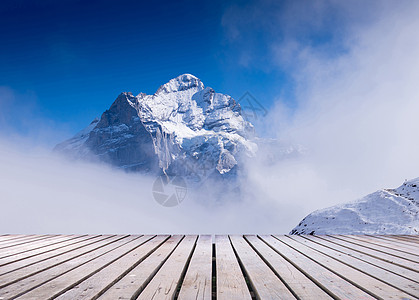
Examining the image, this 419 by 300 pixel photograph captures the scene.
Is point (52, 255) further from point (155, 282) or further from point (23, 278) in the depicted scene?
point (155, 282)

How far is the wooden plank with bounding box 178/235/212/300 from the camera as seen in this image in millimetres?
2234

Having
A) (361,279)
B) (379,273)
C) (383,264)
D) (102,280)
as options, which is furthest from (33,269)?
(383,264)

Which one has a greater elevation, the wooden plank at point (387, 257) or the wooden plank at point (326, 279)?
the wooden plank at point (387, 257)

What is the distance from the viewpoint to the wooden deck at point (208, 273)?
2.30 meters

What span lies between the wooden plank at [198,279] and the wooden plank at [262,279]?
43 centimetres

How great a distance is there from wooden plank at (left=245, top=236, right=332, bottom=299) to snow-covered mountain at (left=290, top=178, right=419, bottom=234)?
6.16 meters

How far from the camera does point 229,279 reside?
2.69 m

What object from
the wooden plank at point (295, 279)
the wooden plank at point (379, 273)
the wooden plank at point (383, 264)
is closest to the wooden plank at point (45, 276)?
the wooden plank at point (295, 279)

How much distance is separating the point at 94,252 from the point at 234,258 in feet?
7.53

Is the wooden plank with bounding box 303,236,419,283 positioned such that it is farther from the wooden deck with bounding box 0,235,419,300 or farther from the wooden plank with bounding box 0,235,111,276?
the wooden plank with bounding box 0,235,111,276

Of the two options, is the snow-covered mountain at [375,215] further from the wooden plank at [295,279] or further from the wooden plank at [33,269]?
the wooden plank at [33,269]

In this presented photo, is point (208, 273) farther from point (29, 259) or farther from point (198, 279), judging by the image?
point (29, 259)

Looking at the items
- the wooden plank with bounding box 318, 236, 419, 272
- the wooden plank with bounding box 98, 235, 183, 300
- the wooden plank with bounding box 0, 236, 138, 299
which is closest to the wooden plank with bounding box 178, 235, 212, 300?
the wooden plank with bounding box 98, 235, 183, 300

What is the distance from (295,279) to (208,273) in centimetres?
91
